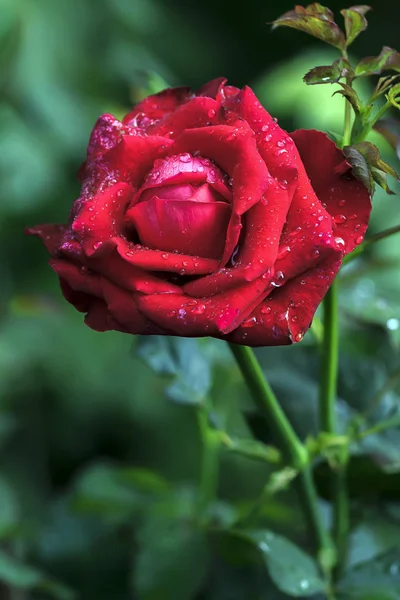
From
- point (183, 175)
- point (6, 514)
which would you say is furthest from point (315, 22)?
point (6, 514)

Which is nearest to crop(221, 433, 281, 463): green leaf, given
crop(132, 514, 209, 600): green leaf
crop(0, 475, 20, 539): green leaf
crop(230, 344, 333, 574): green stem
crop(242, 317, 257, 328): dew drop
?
crop(230, 344, 333, 574): green stem

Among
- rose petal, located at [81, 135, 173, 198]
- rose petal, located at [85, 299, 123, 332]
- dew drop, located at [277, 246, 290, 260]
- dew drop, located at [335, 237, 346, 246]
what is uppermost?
rose petal, located at [81, 135, 173, 198]

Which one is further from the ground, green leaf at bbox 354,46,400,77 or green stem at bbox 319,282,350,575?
green leaf at bbox 354,46,400,77

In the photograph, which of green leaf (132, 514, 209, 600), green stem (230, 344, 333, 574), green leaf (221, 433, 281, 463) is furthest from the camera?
green leaf (132, 514, 209, 600)

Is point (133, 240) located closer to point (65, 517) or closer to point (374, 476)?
point (374, 476)

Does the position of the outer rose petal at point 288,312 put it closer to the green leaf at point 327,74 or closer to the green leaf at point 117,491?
the green leaf at point 327,74

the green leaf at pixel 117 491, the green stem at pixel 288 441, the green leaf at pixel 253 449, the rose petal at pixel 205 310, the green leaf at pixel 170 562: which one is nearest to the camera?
the rose petal at pixel 205 310

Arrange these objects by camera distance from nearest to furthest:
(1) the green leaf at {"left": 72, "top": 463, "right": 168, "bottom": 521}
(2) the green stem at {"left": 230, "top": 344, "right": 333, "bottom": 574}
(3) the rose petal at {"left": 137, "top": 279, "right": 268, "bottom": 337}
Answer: (3) the rose petal at {"left": 137, "top": 279, "right": 268, "bottom": 337} → (2) the green stem at {"left": 230, "top": 344, "right": 333, "bottom": 574} → (1) the green leaf at {"left": 72, "top": 463, "right": 168, "bottom": 521}

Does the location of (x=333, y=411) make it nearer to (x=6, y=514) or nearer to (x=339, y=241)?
(x=339, y=241)

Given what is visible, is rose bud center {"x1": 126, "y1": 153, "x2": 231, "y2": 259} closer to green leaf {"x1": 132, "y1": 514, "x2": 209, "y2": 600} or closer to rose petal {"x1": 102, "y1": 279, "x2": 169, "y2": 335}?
rose petal {"x1": 102, "y1": 279, "x2": 169, "y2": 335}

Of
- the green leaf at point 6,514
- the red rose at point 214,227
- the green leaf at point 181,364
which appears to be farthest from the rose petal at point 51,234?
the green leaf at point 6,514
